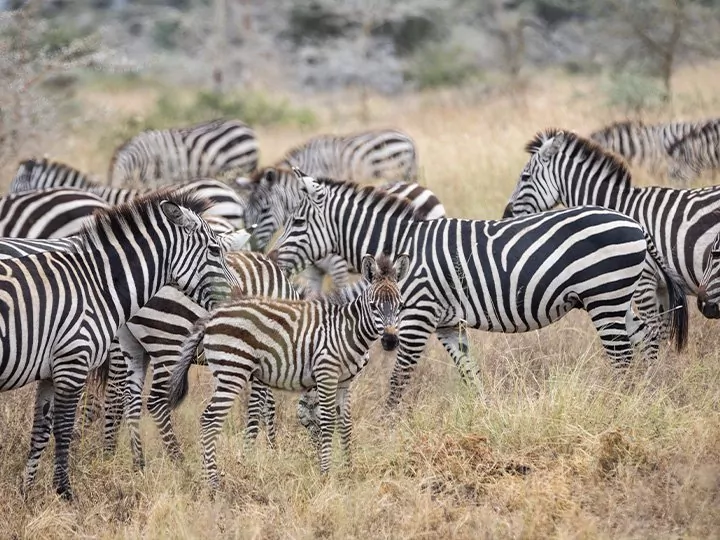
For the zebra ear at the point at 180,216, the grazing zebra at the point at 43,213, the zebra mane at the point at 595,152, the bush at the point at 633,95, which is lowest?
the zebra ear at the point at 180,216

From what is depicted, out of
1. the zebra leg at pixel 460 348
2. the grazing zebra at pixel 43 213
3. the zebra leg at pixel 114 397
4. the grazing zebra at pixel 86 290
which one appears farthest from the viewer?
the grazing zebra at pixel 43 213

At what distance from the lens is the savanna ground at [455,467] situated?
237 inches

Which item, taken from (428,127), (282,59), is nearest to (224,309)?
(428,127)

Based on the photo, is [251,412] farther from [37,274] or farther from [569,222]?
[569,222]

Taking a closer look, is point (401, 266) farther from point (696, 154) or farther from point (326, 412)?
point (696, 154)

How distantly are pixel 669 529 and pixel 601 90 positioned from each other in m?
16.9

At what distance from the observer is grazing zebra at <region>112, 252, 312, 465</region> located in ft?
24.5

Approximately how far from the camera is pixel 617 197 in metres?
9.41

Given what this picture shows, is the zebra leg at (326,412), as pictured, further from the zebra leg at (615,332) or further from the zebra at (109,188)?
the zebra at (109,188)

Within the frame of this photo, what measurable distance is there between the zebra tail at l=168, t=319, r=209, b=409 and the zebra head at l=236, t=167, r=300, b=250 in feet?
16.6

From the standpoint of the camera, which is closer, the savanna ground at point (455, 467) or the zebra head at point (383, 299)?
the savanna ground at point (455, 467)

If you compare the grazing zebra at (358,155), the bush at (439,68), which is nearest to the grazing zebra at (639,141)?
the grazing zebra at (358,155)

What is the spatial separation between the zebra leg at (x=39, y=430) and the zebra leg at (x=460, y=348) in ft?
10.4

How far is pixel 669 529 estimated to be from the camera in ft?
19.1
